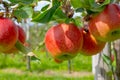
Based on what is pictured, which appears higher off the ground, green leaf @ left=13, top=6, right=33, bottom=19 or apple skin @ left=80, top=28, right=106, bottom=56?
green leaf @ left=13, top=6, right=33, bottom=19

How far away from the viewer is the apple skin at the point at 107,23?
31.2 inches

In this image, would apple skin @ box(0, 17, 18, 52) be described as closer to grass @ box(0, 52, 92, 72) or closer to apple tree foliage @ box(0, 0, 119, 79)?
apple tree foliage @ box(0, 0, 119, 79)

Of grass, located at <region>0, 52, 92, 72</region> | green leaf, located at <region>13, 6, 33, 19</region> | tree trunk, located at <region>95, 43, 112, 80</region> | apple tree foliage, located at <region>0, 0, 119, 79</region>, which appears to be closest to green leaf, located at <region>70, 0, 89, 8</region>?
apple tree foliage, located at <region>0, 0, 119, 79</region>

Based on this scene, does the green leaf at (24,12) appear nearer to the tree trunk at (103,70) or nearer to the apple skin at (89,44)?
the apple skin at (89,44)

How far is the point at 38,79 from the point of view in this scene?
9539mm

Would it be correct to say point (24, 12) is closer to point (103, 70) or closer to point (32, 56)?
point (32, 56)

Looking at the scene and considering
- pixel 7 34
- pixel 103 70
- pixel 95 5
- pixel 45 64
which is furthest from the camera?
pixel 45 64

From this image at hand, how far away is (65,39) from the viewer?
0.84 m

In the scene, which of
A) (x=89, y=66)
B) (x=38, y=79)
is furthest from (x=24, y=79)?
(x=89, y=66)

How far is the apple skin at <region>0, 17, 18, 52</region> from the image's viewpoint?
34.3 inches

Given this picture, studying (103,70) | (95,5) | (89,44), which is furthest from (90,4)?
(103,70)

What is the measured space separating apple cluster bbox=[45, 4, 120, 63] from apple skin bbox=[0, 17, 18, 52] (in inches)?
3.2

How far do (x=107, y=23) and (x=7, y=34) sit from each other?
242 mm

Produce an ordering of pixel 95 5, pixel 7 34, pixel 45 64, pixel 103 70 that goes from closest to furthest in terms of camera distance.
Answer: pixel 95 5 < pixel 7 34 < pixel 103 70 < pixel 45 64
